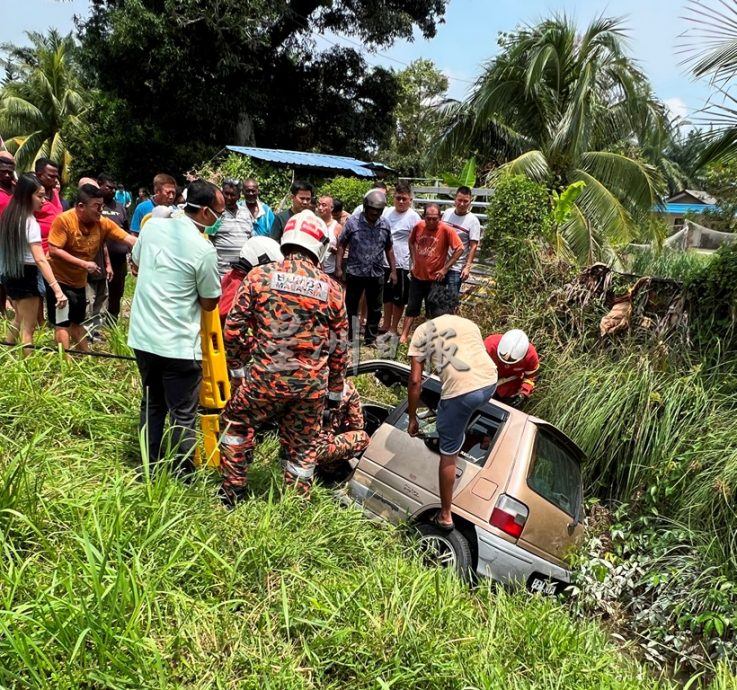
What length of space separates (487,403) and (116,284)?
4.82 meters

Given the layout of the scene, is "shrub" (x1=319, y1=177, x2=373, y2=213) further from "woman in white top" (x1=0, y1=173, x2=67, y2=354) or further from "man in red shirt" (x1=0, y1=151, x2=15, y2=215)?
"woman in white top" (x1=0, y1=173, x2=67, y2=354)

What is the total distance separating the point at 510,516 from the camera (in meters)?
3.36

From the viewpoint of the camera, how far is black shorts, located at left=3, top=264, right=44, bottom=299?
4715mm

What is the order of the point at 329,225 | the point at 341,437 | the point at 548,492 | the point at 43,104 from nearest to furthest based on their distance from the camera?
1. the point at 548,492
2. the point at 341,437
3. the point at 329,225
4. the point at 43,104

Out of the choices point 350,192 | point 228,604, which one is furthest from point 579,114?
point 228,604

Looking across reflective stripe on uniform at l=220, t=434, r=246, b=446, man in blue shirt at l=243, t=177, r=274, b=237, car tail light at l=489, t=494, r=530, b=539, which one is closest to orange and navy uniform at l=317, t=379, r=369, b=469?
reflective stripe on uniform at l=220, t=434, r=246, b=446

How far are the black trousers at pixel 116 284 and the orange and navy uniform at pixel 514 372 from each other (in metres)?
4.40

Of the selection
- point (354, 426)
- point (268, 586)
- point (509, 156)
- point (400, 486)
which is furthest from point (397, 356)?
point (509, 156)

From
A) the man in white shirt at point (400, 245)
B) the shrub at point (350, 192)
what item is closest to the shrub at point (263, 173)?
the shrub at point (350, 192)

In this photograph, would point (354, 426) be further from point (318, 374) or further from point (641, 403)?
point (641, 403)

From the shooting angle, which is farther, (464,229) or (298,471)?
(464,229)

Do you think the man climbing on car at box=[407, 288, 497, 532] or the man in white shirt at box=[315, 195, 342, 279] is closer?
the man climbing on car at box=[407, 288, 497, 532]

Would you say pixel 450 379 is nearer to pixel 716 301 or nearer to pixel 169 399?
pixel 169 399

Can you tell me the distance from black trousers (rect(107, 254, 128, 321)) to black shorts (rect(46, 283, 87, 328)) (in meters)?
1.45
